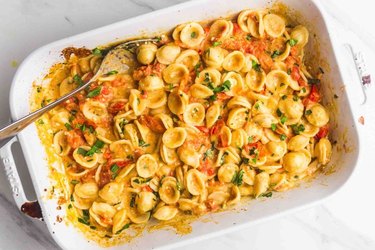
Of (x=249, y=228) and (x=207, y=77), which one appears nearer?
(x=207, y=77)

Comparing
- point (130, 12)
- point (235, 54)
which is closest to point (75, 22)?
point (130, 12)

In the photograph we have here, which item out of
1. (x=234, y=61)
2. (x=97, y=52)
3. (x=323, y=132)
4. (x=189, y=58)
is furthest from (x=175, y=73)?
(x=323, y=132)

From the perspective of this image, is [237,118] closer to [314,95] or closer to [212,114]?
[212,114]

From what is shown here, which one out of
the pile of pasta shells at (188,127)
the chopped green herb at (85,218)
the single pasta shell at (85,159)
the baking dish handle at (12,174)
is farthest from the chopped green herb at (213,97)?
the baking dish handle at (12,174)

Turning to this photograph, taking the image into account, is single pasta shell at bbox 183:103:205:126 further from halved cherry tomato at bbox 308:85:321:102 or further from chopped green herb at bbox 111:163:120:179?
halved cherry tomato at bbox 308:85:321:102

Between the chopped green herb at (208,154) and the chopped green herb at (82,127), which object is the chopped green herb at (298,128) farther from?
the chopped green herb at (82,127)

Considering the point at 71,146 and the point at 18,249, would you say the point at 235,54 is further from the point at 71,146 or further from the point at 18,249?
the point at 18,249

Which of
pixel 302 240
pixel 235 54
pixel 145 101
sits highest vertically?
pixel 235 54
